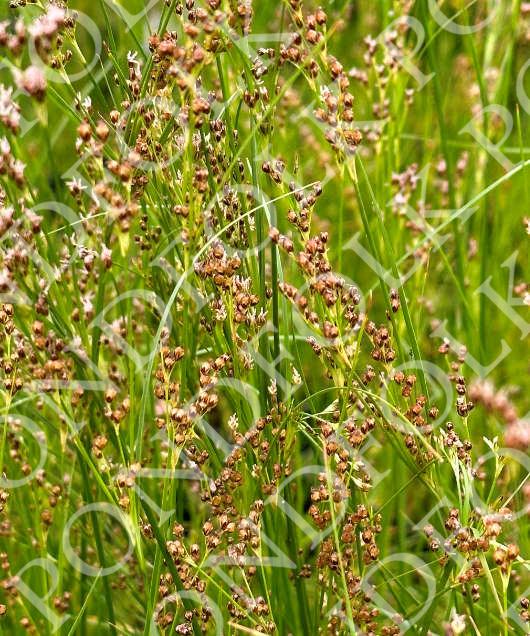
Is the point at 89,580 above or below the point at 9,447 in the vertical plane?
below

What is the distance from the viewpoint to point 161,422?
117 centimetres

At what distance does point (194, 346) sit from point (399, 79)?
1.00m

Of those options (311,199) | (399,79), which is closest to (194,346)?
(311,199)

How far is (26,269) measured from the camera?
1.04 metres

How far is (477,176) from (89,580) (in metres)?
1.32

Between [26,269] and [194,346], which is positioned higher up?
[26,269]

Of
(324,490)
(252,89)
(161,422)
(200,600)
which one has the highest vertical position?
(252,89)

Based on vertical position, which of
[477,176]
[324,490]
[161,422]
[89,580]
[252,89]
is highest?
[252,89]

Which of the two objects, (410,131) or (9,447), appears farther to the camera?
(410,131)

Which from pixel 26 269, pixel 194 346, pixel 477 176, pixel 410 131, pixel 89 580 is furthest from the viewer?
pixel 410 131

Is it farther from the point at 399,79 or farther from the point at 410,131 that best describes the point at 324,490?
the point at 410,131

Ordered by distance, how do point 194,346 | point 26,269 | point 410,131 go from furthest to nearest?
point 410,131
point 194,346
point 26,269

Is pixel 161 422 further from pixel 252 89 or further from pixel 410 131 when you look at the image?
pixel 410 131

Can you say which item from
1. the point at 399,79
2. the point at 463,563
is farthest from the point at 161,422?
the point at 399,79
